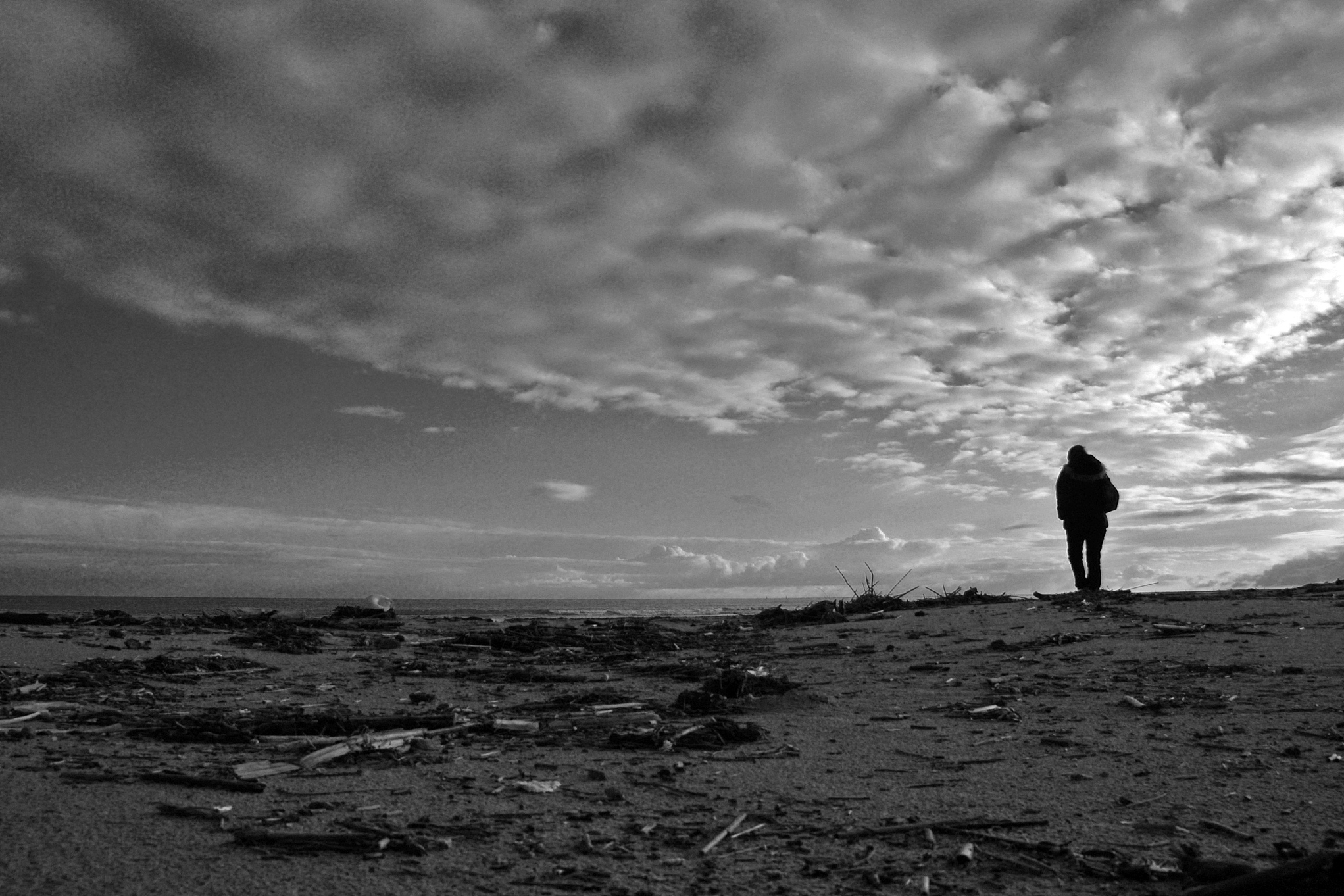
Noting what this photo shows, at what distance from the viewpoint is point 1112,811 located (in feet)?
12.1

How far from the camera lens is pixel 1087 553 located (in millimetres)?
14898

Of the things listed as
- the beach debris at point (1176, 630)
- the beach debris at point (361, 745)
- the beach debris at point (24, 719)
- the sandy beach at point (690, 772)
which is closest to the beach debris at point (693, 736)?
the sandy beach at point (690, 772)

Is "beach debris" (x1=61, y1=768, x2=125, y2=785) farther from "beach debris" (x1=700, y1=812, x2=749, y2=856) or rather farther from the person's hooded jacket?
the person's hooded jacket

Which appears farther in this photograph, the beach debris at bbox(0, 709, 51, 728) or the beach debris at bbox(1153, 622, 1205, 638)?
the beach debris at bbox(1153, 622, 1205, 638)

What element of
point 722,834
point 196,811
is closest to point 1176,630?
point 722,834

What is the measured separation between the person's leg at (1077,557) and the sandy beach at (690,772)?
5.43 m

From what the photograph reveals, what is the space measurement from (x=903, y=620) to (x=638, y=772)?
914 cm

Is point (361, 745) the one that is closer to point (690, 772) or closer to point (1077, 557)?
point (690, 772)

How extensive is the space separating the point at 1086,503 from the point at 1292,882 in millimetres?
12657

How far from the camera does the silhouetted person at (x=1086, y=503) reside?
46.4ft

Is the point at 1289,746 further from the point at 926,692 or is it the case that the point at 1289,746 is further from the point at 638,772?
the point at 638,772

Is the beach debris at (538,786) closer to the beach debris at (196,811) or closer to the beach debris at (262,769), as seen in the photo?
the beach debris at (262,769)

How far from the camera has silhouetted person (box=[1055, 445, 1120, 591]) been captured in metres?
14.1

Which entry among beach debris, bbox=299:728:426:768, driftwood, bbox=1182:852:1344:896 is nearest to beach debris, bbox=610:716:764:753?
beach debris, bbox=299:728:426:768
